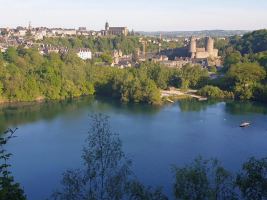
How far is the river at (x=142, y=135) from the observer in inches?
333

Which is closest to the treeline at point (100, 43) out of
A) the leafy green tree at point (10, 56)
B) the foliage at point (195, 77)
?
the leafy green tree at point (10, 56)

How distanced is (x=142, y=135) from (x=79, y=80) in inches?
364

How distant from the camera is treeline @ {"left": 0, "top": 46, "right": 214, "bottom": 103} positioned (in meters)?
17.4

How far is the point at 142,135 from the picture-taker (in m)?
11.4

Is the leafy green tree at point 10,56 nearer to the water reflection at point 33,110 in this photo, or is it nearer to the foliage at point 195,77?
the water reflection at point 33,110

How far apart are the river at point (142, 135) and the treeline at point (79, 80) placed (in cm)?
96

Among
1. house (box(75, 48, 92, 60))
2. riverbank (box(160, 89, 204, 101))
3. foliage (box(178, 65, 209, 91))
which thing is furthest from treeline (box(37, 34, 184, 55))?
riverbank (box(160, 89, 204, 101))

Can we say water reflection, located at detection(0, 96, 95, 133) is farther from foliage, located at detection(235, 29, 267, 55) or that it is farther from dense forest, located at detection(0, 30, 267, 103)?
foliage, located at detection(235, 29, 267, 55)

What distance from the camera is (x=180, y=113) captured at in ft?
48.7

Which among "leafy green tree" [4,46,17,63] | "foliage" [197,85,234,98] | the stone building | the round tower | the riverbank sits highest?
the stone building

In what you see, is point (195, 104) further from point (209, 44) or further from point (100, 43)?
point (100, 43)

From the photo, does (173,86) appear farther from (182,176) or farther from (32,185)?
(182,176)

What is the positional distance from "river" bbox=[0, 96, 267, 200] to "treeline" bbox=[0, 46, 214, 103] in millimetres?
962

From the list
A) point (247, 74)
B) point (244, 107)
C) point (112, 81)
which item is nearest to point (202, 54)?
point (247, 74)
